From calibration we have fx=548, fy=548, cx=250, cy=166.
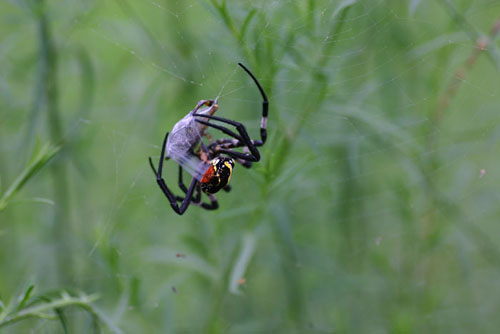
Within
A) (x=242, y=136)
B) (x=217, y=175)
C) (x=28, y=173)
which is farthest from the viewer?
(x=217, y=175)

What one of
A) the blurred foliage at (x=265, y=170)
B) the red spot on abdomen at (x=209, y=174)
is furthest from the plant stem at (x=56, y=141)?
the red spot on abdomen at (x=209, y=174)

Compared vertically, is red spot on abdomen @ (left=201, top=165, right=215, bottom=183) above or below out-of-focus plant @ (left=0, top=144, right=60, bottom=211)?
below

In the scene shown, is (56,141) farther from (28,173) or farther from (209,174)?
(28,173)

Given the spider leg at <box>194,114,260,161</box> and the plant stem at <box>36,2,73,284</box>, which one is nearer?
the spider leg at <box>194,114,260,161</box>

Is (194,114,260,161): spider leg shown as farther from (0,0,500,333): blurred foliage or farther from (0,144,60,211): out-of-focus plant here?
(0,144,60,211): out-of-focus plant

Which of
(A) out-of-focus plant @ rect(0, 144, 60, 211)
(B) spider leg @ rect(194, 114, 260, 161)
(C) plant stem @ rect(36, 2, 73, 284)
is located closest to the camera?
(A) out-of-focus plant @ rect(0, 144, 60, 211)

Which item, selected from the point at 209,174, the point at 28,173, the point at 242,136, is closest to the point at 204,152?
the point at 209,174

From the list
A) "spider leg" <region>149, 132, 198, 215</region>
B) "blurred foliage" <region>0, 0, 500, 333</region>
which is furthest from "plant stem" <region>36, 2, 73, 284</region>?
"spider leg" <region>149, 132, 198, 215</region>
